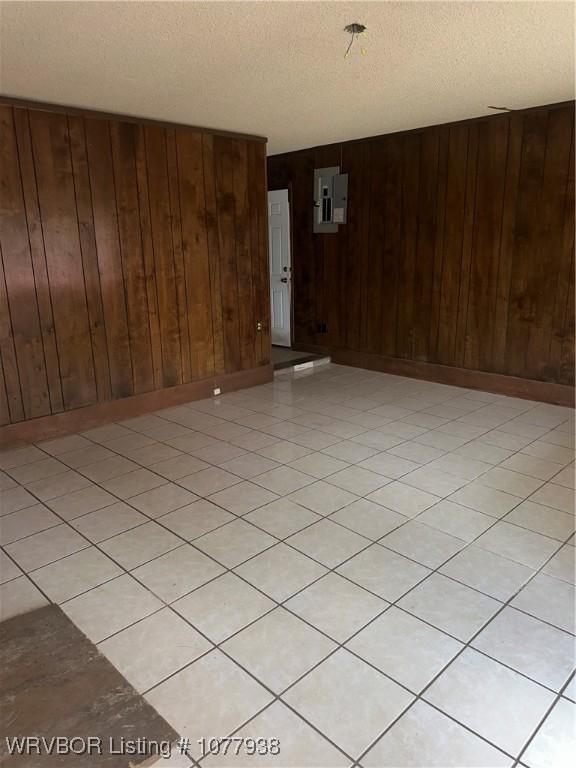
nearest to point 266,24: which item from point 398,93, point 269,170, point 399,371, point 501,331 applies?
point 398,93

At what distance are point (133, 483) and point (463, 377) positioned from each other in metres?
3.65

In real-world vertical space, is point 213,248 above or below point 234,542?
above

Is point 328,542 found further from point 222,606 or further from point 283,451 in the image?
point 283,451

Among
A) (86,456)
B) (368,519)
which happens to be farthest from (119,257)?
(368,519)

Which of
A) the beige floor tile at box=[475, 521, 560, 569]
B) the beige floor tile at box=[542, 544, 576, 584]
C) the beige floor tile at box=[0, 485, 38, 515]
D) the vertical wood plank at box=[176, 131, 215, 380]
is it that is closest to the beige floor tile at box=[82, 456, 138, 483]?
the beige floor tile at box=[0, 485, 38, 515]

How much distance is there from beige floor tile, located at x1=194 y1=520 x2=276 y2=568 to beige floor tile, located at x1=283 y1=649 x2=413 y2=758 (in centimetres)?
77

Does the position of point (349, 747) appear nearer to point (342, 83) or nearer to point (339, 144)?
point (342, 83)

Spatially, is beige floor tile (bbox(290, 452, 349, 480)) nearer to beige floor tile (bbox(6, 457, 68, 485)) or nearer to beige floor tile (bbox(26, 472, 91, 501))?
beige floor tile (bbox(26, 472, 91, 501))

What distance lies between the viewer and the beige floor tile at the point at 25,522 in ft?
9.38

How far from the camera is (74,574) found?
2506 mm

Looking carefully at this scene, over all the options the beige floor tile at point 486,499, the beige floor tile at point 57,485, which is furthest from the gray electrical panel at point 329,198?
the beige floor tile at point 57,485

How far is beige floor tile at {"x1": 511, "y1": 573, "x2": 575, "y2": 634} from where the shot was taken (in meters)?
2.18

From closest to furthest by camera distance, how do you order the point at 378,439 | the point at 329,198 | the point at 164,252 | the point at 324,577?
the point at 324,577
the point at 378,439
the point at 164,252
the point at 329,198

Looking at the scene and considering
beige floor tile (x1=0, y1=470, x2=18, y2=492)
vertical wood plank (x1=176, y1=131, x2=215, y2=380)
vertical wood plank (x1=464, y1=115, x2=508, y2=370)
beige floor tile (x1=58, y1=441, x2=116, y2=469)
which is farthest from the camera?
vertical wood plank (x1=464, y1=115, x2=508, y2=370)
